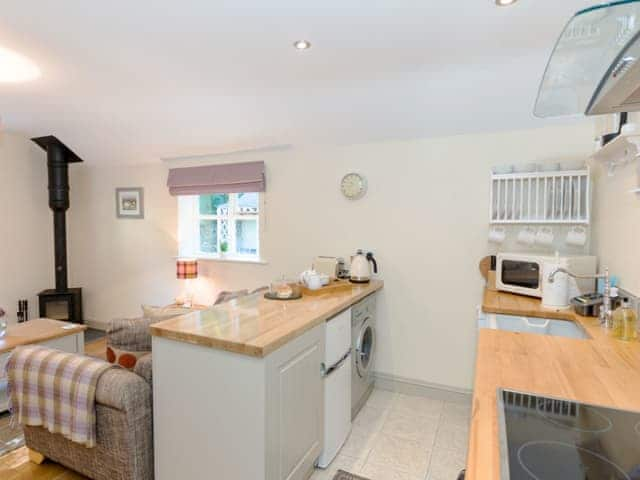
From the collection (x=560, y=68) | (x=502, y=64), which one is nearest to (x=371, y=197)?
(x=502, y=64)

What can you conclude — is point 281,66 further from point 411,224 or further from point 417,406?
point 417,406

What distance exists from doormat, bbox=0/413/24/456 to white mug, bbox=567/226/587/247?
3.90 meters

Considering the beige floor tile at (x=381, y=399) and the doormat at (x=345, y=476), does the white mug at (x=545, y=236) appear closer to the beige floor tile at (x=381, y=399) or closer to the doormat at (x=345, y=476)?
the beige floor tile at (x=381, y=399)

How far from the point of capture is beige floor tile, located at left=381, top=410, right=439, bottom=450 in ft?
8.16

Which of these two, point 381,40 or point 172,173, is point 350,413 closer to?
point 381,40

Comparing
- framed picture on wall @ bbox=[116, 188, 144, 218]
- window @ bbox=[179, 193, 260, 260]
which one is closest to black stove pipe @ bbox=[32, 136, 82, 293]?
framed picture on wall @ bbox=[116, 188, 144, 218]

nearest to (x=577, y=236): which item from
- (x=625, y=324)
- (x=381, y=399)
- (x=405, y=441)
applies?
(x=625, y=324)

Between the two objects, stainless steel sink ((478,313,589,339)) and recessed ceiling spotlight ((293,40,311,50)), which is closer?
stainless steel sink ((478,313,589,339))

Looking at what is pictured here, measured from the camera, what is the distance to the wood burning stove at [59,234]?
4504 millimetres

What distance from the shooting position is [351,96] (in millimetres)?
2799

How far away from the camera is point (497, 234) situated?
275 cm

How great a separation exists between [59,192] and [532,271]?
17.1 feet

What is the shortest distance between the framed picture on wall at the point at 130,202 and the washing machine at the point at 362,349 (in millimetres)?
3128

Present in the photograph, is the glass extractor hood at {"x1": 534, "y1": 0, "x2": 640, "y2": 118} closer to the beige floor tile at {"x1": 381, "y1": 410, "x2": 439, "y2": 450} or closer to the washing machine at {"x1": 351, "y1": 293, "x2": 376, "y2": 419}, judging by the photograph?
the washing machine at {"x1": 351, "y1": 293, "x2": 376, "y2": 419}
